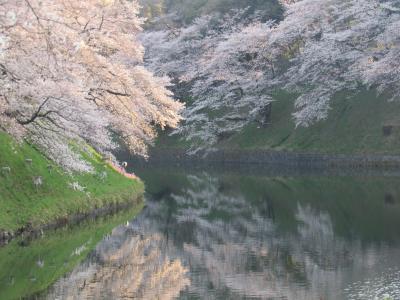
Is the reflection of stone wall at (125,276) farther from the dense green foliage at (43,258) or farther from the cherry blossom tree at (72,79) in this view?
the cherry blossom tree at (72,79)

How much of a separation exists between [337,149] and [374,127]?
344 centimetres

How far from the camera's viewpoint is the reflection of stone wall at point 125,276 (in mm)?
15086

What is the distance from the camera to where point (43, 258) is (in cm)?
1898

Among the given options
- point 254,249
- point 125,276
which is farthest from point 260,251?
point 125,276

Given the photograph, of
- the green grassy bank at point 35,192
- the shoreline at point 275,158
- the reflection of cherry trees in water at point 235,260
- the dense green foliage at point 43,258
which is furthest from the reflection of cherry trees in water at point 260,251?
the shoreline at point 275,158

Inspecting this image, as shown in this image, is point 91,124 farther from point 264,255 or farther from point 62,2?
point 264,255

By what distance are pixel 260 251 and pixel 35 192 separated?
26.0 ft

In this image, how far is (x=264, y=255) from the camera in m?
19.5

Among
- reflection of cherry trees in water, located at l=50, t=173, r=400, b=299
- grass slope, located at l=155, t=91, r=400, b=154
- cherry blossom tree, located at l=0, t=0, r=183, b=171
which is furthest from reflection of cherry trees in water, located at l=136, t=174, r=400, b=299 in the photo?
grass slope, located at l=155, t=91, r=400, b=154

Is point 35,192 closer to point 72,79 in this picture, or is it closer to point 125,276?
point 72,79

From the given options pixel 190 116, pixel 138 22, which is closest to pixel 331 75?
pixel 190 116

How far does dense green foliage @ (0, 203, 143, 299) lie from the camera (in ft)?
51.9

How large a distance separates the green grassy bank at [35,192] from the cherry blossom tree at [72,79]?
1.39 meters

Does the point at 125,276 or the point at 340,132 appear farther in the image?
the point at 340,132
